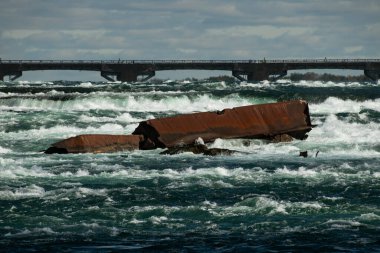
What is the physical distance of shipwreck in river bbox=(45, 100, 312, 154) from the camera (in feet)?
126

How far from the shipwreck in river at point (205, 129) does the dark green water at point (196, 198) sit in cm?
63

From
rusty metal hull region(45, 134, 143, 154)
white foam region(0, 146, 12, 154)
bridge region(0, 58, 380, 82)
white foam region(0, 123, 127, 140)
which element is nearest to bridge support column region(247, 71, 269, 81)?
bridge region(0, 58, 380, 82)

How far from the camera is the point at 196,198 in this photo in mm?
26234

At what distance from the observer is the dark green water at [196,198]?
67.9 feet

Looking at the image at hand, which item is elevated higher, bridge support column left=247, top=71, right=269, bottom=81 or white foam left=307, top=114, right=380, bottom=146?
white foam left=307, top=114, right=380, bottom=146

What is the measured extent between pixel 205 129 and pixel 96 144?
475cm

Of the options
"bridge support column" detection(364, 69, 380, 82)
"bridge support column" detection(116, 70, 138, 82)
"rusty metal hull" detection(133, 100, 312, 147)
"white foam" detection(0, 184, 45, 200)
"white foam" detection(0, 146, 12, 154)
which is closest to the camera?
"white foam" detection(0, 184, 45, 200)

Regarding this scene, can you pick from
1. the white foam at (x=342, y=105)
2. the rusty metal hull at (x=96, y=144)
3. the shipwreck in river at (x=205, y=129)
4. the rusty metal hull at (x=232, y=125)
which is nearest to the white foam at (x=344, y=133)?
the rusty metal hull at (x=232, y=125)

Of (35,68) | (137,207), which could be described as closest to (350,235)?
(137,207)

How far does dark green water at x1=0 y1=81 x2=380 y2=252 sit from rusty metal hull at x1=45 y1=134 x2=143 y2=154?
823 millimetres

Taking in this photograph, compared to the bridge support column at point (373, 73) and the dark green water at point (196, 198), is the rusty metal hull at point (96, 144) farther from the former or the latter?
the bridge support column at point (373, 73)

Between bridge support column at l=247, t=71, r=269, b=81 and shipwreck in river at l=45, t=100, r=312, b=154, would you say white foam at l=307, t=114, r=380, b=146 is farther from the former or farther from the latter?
bridge support column at l=247, t=71, r=269, b=81

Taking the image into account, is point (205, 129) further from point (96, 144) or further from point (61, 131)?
point (61, 131)

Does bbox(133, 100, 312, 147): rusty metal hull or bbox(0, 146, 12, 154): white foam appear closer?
bbox(133, 100, 312, 147): rusty metal hull
